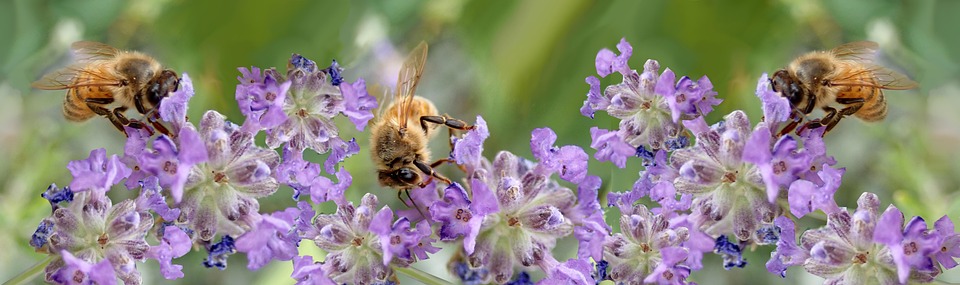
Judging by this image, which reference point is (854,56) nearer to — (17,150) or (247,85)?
(247,85)

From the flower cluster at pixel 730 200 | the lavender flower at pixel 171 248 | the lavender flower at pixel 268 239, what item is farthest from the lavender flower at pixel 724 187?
the lavender flower at pixel 171 248

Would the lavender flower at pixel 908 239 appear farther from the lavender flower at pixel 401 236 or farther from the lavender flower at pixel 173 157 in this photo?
the lavender flower at pixel 173 157

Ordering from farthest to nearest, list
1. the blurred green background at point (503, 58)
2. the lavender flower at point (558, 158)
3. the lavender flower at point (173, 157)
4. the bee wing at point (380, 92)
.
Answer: the blurred green background at point (503, 58) → the bee wing at point (380, 92) → the lavender flower at point (558, 158) → the lavender flower at point (173, 157)

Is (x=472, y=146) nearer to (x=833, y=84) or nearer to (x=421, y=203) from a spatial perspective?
(x=421, y=203)

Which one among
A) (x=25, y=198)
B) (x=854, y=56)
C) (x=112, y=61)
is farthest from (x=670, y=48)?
(x=25, y=198)

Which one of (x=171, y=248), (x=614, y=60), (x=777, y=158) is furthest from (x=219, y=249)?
(x=777, y=158)
